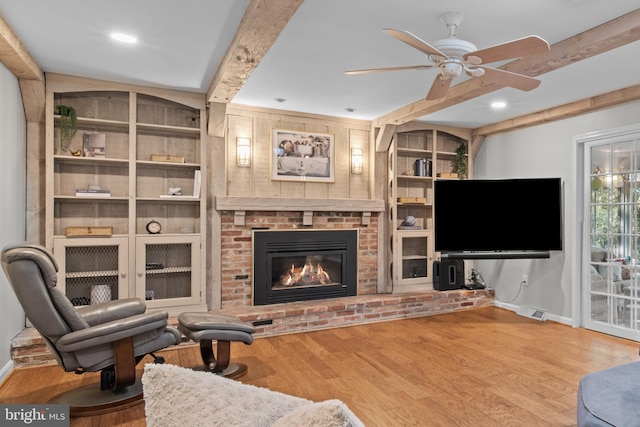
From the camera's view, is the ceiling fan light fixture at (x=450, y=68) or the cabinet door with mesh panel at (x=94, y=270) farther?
the cabinet door with mesh panel at (x=94, y=270)

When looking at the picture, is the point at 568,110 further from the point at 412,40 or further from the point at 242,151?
the point at 242,151

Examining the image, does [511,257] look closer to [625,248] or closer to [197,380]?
[625,248]

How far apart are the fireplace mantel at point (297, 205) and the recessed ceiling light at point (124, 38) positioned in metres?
1.82

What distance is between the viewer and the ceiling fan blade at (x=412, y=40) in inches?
80.0

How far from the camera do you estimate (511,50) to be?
89.1 inches

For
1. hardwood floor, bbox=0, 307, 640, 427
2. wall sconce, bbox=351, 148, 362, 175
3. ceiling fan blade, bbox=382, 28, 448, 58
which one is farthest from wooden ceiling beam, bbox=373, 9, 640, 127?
hardwood floor, bbox=0, 307, 640, 427

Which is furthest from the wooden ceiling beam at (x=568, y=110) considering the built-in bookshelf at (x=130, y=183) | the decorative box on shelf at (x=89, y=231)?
the decorative box on shelf at (x=89, y=231)

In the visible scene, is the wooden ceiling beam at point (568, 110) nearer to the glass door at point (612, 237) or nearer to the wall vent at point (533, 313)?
the glass door at point (612, 237)

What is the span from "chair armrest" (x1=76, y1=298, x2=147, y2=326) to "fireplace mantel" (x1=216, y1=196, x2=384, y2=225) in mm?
1550

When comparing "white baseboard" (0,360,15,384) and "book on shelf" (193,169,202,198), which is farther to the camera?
"book on shelf" (193,169,202,198)

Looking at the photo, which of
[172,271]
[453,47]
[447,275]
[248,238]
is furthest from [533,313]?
[172,271]

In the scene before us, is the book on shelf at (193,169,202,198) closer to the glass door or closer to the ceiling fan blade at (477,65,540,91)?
the ceiling fan blade at (477,65,540,91)

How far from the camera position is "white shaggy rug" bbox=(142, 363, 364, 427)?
2.60 feet

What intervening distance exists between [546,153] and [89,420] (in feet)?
17.5
